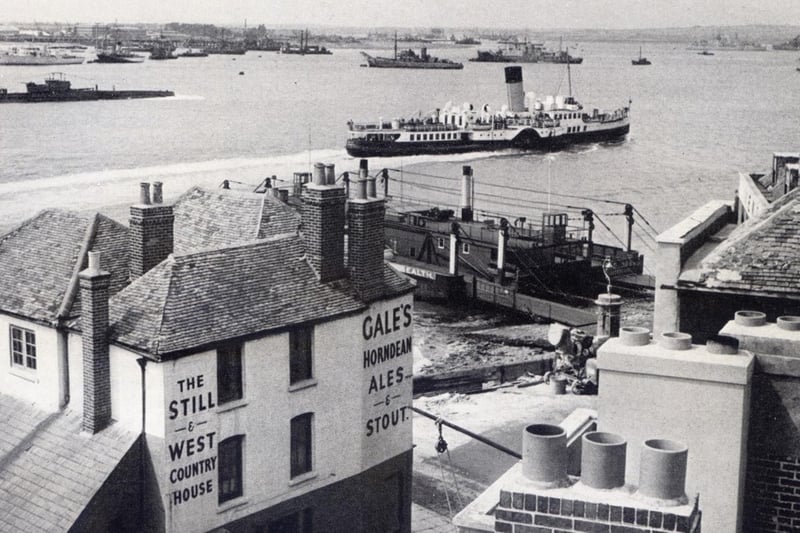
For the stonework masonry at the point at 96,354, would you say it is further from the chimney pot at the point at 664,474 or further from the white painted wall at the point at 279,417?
the chimney pot at the point at 664,474

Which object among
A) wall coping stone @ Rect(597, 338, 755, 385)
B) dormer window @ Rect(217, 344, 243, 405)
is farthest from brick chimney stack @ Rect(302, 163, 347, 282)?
wall coping stone @ Rect(597, 338, 755, 385)

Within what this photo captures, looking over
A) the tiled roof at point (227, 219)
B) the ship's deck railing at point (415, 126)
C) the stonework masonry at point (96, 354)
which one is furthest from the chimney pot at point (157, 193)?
the ship's deck railing at point (415, 126)

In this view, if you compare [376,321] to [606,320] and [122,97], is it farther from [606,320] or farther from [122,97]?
[122,97]

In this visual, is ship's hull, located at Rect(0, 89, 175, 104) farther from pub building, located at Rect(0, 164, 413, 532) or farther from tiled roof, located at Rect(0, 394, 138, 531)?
tiled roof, located at Rect(0, 394, 138, 531)

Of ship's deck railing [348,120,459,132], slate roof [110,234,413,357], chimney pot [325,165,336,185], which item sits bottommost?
ship's deck railing [348,120,459,132]

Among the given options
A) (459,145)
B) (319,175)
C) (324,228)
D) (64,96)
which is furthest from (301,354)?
(64,96)
